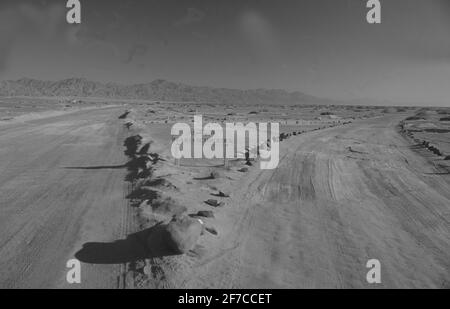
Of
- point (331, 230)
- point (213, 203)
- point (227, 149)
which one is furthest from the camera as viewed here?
point (227, 149)

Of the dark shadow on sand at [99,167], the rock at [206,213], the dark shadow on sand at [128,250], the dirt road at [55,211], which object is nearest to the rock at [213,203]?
the rock at [206,213]

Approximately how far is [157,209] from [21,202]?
15.4ft

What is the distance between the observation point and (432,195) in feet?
40.0

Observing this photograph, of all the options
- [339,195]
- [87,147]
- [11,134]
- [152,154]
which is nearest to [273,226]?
[339,195]

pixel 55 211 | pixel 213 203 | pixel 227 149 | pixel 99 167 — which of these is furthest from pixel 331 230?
pixel 227 149

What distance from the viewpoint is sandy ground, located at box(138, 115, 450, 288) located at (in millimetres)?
6669

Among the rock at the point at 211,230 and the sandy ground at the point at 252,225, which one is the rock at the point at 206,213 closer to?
the sandy ground at the point at 252,225

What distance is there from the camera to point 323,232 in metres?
8.79

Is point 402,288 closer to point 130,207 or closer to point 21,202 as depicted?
point 130,207

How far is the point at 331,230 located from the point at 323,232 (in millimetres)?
293

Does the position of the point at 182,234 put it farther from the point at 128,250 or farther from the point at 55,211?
the point at 55,211

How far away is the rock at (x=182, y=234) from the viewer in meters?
7.33

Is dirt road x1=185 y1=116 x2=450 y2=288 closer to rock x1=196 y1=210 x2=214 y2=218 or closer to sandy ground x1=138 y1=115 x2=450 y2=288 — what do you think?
sandy ground x1=138 y1=115 x2=450 y2=288

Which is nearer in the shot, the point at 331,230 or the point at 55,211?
the point at 331,230
